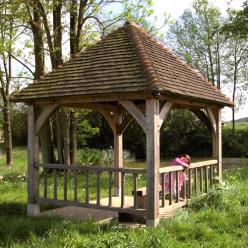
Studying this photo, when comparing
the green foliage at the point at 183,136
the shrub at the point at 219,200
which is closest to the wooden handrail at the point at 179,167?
the shrub at the point at 219,200

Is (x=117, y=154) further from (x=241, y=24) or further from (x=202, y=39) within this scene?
(x=202, y=39)

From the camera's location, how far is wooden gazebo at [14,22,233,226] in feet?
27.4

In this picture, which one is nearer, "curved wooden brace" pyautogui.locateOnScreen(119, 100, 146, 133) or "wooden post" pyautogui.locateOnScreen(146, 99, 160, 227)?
"wooden post" pyautogui.locateOnScreen(146, 99, 160, 227)

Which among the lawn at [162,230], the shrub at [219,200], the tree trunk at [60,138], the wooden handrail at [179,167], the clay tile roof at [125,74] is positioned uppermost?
the clay tile roof at [125,74]

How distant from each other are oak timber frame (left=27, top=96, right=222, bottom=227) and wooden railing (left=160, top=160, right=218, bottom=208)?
31 centimetres

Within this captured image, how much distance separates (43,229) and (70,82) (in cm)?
340

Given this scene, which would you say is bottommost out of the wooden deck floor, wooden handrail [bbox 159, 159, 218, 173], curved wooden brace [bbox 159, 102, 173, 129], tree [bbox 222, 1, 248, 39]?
the wooden deck floor

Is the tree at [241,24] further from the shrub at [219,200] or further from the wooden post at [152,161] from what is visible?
the wooden post at [152,161]

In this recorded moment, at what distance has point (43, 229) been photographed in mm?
7645

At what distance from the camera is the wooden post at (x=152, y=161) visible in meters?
8.30

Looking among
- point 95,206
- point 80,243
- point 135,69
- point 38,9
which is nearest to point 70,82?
point 135,69

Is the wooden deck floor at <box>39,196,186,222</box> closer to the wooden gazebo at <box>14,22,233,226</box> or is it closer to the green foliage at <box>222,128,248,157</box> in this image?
the wooden gazebo at <box>14,22,233,226</box>

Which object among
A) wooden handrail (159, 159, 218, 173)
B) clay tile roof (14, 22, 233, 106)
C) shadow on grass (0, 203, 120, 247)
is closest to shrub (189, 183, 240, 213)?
wooden handrail (159, 159, 218, 173)

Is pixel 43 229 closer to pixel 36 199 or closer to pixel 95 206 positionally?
pixel 95 206
